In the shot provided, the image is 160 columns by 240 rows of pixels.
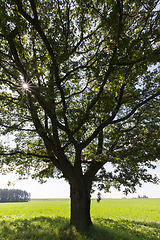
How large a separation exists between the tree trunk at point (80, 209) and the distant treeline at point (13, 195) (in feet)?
418

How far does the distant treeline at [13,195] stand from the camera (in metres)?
118

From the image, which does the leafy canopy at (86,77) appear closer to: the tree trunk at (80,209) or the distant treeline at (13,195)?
the tree trunk at (80,209)

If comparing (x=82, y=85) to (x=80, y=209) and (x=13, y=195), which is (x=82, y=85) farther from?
(x=13, y=195)

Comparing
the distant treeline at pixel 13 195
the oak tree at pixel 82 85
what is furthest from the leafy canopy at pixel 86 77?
the distant treeline at pixel 13 195

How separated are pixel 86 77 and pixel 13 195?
14575 cm

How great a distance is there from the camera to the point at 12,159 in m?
12.7

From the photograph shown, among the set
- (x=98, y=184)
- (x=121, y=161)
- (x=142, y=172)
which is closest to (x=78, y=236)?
(x=98, y=184)

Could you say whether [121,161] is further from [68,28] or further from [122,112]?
[68,28]

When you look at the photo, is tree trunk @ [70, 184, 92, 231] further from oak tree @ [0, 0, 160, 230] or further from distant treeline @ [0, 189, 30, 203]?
distant treeline @ [0, 189, 30, 203]

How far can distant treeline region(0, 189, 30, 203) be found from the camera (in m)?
118

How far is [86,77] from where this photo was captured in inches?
423

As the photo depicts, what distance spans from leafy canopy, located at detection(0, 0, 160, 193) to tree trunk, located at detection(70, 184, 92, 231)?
1129 millimetres

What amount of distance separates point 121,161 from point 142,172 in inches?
100

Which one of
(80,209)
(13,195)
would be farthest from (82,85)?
(13,195)
